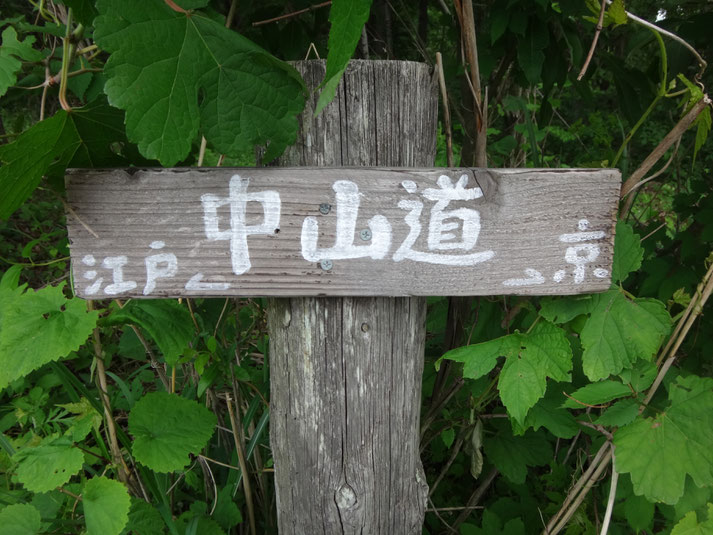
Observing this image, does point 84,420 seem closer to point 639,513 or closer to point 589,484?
point 589,484

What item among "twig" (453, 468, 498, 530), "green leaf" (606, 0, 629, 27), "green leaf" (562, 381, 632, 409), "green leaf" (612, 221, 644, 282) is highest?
"green leaf" (606, 0, 629, 27)

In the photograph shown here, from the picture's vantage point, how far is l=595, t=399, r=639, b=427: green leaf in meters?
1.21

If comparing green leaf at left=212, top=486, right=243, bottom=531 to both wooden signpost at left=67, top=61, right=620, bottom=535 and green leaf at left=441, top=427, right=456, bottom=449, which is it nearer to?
green leaf at left=441, top=427, right=456, bottom=449

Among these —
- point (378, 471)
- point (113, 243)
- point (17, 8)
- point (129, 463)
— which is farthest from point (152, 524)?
point (17, 8)

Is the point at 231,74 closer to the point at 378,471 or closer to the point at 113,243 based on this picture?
the point at 113,243

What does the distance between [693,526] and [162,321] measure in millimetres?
1324

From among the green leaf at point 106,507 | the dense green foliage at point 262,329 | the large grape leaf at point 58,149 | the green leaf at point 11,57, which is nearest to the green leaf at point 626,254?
the dense green foliage at point 262,329

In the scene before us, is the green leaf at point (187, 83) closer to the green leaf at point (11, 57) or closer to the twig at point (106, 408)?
the green leaf at point (11, 57)

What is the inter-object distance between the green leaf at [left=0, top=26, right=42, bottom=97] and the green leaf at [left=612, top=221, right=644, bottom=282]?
57.0 inches

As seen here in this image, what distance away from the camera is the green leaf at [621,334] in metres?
1.15

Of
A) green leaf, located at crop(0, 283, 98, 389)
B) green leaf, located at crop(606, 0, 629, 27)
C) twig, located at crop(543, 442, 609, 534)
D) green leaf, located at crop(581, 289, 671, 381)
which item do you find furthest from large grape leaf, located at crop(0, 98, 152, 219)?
twig, located at crop(543, 442, 609, 534)

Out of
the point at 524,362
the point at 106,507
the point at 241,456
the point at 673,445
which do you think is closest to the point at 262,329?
the point at 241,456

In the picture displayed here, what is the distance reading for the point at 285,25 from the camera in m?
1.80

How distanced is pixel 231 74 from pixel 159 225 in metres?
0.33
